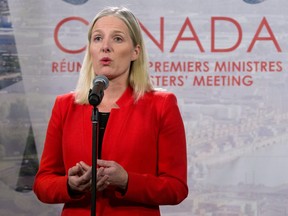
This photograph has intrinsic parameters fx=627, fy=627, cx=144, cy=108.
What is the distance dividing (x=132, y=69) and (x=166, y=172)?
381mm

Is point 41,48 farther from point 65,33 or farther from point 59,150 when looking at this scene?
point 59,150

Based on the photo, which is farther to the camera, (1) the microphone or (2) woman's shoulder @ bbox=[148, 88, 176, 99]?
(2) woman's shoulder @ bbox=[148, 88, 176, 99]

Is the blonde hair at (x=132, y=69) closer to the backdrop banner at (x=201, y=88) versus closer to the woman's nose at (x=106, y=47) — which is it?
the woman's nose at (x=106, y=47)

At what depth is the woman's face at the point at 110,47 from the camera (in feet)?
6.70

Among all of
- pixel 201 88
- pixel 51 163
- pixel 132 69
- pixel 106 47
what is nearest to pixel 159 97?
pixel 132 69

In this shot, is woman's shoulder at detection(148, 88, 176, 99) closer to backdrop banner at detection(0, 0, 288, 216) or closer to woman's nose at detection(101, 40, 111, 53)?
woman's nose at detection(101, 40, 111, 53)

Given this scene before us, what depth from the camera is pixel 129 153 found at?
78.8 inches

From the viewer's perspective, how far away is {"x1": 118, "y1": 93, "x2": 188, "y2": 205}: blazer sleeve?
1947 mm

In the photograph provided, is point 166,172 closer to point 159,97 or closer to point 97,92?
point 159,97

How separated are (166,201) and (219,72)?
1312mm

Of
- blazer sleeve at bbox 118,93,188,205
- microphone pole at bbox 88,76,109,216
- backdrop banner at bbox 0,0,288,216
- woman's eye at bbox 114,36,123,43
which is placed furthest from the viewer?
backdrop banner at bbox 0,0,288,216

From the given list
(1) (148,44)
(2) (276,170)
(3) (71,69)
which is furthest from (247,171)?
(3) (71,69)

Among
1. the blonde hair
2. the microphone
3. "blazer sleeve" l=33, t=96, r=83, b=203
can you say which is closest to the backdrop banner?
the blonde hair

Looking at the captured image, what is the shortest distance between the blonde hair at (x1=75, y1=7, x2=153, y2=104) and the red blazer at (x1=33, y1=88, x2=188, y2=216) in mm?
35
